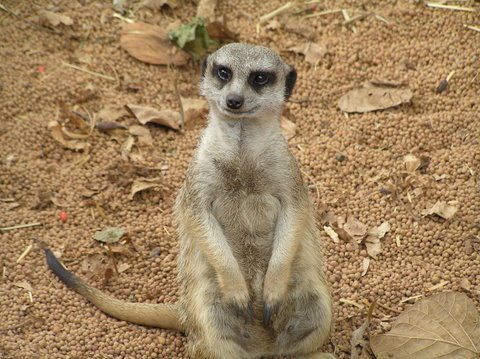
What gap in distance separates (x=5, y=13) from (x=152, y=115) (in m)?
1.49

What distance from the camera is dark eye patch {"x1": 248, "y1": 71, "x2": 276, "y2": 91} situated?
9.58ft

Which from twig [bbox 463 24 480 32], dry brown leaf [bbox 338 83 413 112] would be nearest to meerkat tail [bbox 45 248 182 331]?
Answer: dry brown leaf [bbox 338 83 413 112]

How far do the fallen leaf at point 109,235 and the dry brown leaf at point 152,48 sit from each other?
4.90 feet

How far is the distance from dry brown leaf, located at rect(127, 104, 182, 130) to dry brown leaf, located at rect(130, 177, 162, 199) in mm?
467

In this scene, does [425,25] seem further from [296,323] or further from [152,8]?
[296,323]

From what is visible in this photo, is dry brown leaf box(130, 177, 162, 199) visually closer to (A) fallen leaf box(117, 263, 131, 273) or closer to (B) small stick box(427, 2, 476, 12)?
(A) fallen leaf box(117, 263, 131, 273)

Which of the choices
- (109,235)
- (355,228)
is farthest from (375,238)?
(109,235)

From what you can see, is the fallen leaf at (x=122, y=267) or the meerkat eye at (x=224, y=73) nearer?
the meerkat eye at (x=224, y=73)

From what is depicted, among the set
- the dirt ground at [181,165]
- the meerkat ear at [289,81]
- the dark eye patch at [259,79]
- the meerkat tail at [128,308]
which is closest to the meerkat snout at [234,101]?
the dark eye patch at [259,79]

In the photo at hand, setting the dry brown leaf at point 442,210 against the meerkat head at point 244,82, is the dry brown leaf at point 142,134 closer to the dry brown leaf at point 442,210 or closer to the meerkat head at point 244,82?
the meerkat head at point 244,82

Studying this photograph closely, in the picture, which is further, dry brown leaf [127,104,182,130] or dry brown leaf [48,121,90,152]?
dry brown leaf [127,104,182,130]

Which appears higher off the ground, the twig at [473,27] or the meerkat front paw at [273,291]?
the twig at [473,27]

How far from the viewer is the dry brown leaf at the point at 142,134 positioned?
14.3 ft

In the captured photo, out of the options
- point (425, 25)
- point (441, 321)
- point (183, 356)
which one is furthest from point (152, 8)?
point (441, 321)
